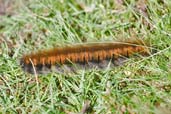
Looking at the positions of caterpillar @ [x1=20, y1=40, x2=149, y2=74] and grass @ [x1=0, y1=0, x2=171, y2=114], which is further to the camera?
caterpillar @ [x1=20, y1=40, x2=149, y2=74]

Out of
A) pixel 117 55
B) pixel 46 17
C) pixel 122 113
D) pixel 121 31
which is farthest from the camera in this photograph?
pixel 46 17

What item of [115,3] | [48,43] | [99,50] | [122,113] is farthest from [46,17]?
[122,113]

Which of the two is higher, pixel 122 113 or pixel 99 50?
pixel 99 50

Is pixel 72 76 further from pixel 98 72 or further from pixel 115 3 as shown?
pixel 115 3
